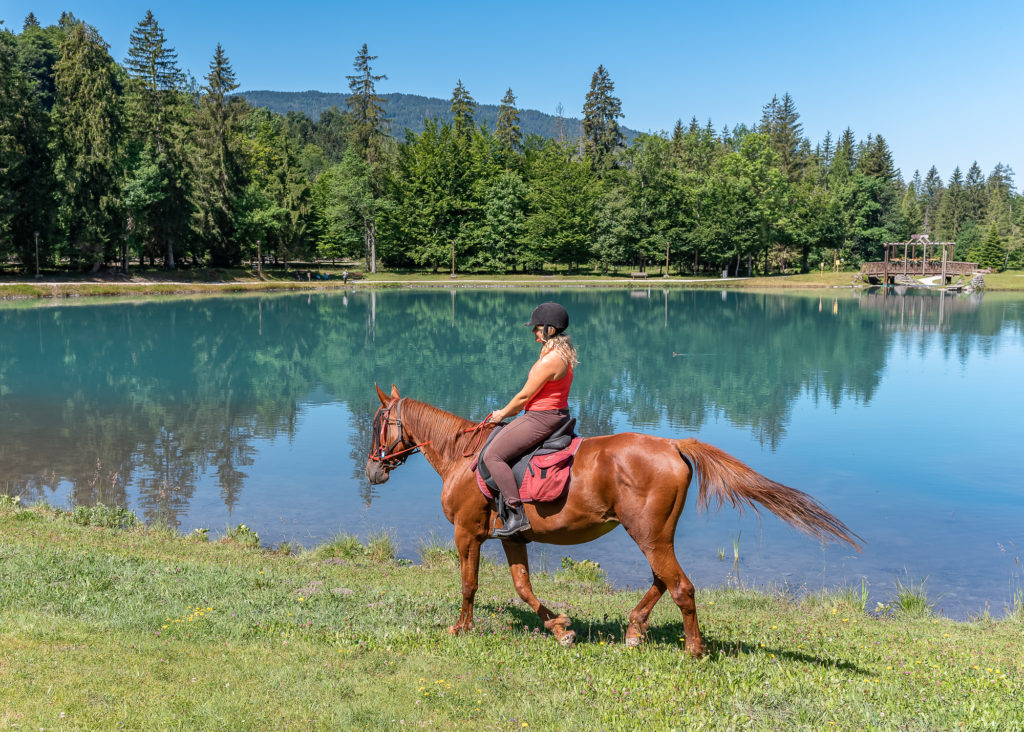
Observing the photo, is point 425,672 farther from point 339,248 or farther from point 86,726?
point 339,248

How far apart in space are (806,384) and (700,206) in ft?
201

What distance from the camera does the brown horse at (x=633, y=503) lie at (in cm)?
647

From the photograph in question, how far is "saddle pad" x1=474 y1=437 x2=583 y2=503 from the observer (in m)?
6.86

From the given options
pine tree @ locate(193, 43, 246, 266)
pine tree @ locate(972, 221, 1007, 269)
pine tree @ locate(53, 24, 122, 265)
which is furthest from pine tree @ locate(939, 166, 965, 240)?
pine tree @ locate(53, 24, 122, 265)

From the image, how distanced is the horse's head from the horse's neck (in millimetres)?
101

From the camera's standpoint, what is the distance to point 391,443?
7875 millimetres

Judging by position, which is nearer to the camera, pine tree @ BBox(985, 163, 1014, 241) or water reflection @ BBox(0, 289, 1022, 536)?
water reflection @ BBox(0, 289, 1022, 536)

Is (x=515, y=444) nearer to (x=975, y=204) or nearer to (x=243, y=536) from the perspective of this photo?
(x=243, y=536)

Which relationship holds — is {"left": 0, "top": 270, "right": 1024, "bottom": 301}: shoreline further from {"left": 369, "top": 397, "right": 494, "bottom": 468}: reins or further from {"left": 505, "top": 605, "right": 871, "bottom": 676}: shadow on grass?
{"left": 505, "top": 605, "right": 871, "bottom": 676}: shadow on grass

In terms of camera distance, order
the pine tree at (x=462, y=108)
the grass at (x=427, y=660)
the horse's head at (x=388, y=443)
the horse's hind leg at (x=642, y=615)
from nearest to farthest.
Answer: the grass at (x=427, y=660), the horse's hind leg at (x=642, y=615), the horse's head at (x=388, y=443), the pine tree at (x=462, y=108)

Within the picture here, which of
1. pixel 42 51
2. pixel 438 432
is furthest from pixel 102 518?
pixel 42 51

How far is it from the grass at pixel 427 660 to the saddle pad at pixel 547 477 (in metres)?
1.31

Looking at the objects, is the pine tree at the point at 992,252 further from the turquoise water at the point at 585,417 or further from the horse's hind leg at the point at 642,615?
the horse's hind leg at the point at 642,615

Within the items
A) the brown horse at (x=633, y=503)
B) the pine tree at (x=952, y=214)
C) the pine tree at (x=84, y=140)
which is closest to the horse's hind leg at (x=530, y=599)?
the brown horse at (x=633, y=503)
